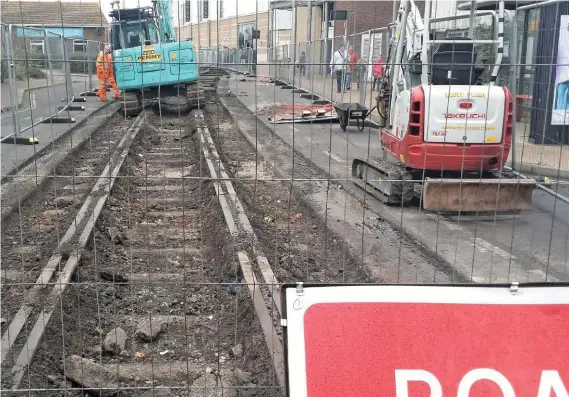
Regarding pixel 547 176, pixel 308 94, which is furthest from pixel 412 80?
pixel 308 94

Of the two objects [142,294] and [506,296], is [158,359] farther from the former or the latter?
[506,296]

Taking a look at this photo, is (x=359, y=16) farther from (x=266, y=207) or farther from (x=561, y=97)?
(x=266, y=207)

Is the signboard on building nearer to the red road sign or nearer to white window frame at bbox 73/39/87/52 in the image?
the red road sign

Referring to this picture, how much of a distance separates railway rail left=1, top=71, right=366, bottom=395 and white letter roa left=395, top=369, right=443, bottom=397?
3.71 feet

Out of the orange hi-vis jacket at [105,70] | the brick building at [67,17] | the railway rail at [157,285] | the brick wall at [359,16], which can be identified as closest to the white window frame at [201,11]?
the brick building at [67,17]

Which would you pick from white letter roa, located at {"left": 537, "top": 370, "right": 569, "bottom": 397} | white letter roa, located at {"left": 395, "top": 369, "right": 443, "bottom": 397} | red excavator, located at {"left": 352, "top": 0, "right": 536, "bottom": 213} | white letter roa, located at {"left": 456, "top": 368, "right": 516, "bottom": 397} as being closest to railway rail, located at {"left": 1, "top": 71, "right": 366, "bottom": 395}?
white letter roa, located at {"left": 395, "top": 369, "right": 443, "bottom": 397}

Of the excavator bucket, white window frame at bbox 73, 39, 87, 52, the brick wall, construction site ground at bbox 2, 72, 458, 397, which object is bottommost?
construction site ground at bbox 2, 72, 458, 397

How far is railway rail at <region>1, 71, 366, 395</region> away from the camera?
13.8 feet

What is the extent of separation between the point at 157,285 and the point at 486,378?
3.30m

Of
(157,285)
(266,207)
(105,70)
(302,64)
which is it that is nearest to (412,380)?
(302,64)

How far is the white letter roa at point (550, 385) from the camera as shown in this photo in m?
2.88

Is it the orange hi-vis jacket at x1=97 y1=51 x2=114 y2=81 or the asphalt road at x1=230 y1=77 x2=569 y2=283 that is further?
the asphalt road at x1=230 y1=77 x2=569 y2=283

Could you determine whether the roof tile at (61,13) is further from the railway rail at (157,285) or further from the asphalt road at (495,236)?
the asphalt road at (495,236)

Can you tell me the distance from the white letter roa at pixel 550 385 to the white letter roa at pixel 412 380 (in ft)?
1.51
